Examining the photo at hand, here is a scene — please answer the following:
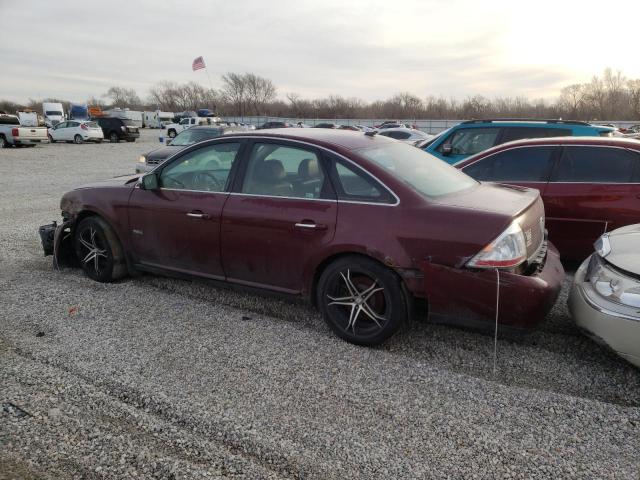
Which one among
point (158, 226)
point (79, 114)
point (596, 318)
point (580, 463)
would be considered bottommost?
point (580, 463)

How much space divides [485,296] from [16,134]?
29.6 m

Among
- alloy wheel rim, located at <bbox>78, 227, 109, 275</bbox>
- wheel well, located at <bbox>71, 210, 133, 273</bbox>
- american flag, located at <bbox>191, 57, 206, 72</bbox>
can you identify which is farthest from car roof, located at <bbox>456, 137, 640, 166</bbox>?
american flag, located at <bbox>191, 57, 206, 72</bbox>

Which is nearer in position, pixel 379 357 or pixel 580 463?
pixel 580 463

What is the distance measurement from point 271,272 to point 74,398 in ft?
5.33

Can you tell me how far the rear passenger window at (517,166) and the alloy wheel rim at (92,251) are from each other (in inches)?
169

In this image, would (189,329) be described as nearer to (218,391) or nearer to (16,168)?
(218,391)

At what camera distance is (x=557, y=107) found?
63.6 metres

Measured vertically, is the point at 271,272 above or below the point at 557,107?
below

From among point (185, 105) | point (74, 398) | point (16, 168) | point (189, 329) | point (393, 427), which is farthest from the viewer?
point (185, 105)

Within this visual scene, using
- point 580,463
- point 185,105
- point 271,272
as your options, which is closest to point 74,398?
point 271,272

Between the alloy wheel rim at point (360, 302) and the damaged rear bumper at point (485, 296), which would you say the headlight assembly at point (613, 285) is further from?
the alloy wheel rim at point (360, 302)

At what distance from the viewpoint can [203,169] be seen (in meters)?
4.31

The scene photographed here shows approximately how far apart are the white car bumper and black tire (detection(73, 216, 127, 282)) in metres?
4.15

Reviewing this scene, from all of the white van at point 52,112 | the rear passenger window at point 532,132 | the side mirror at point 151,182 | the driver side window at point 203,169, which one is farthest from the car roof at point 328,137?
the white van at point 52,112
